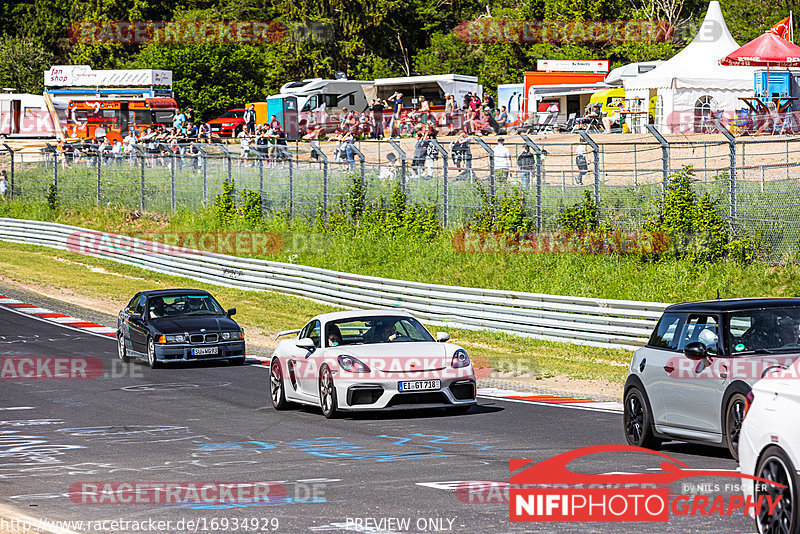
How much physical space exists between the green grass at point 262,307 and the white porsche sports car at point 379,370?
4.52 meters

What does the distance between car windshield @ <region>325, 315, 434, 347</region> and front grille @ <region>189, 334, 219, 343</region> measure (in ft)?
20.4

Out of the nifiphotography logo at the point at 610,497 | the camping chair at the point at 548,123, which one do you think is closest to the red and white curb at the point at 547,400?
the nifiphotography logo at the point at 610,497

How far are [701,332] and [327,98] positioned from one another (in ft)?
150

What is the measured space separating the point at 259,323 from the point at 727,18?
184ft

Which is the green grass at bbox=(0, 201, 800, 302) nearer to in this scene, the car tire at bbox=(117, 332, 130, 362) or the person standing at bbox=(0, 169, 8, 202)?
the car tire at bbox=(117, 332, 130, 362)

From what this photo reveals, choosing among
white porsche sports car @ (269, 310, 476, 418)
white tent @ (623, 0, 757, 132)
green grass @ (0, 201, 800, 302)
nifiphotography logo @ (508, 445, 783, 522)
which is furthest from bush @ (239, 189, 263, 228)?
nifiphotography logo @ (508, 445, 783, 522)

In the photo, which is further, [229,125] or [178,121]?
[229,125]

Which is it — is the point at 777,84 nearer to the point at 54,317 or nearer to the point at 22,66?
the point at 54,317

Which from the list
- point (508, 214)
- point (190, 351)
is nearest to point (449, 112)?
point (508, 214)

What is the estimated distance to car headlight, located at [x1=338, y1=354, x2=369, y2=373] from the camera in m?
13.8

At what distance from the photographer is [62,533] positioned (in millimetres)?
7680

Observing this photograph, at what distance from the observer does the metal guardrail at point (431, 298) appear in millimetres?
21531

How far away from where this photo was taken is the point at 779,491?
6488 millimetres

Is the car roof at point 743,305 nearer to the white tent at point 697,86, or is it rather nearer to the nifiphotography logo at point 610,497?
the nifiphotography logo at point 610,497
